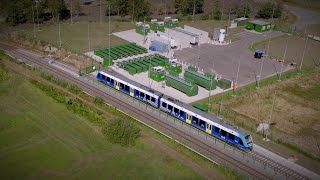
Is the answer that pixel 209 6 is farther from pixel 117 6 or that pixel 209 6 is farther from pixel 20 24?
pixel 20 24

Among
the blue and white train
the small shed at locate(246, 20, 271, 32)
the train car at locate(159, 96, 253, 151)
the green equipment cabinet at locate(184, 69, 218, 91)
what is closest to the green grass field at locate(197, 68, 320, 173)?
the green equipment cabinet at locate(184, 69, 218, 91)

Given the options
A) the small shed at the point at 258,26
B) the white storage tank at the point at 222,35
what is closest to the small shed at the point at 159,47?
the white storage tank at the point at 222,35

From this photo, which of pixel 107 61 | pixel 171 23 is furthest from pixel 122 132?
pixel 171 23

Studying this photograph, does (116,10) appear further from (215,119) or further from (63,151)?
(63,151)

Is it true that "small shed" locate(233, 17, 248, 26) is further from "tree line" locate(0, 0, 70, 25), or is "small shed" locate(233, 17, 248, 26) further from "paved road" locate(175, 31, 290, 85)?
"tree line" locate(0, 0, 70, 25)

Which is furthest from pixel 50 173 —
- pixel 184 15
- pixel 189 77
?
pixel 184 15

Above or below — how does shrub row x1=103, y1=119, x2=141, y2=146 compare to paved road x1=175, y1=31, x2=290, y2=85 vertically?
below
